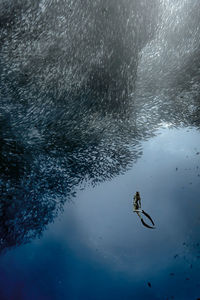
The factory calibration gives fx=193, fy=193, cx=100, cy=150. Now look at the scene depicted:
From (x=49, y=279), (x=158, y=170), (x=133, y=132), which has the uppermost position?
(x=158, y=170)

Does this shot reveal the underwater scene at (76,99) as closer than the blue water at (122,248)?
Yes

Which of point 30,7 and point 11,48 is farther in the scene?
point 11,48

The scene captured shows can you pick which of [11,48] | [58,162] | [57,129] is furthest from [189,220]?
[11,48]

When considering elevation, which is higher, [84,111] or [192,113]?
[192,113]

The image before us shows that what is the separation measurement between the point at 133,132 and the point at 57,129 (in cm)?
193

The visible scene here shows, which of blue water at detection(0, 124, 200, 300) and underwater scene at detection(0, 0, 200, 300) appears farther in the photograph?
blue water at detection(0, 124, 200, 300)

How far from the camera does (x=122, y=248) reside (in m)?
14.3

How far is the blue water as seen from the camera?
33.2 feet

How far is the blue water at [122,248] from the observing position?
10.1 m

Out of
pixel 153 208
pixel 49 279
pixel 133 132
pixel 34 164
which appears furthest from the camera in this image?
pixel 153 208

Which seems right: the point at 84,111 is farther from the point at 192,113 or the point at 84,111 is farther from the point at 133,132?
the point at 192,113

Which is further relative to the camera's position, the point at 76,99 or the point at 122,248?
the point at 122,248

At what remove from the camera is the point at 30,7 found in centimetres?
273

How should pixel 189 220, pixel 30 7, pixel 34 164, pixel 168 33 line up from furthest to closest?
pixel 189 220 < pixel 34 164 < pixel 168 33 < pixel 30 7
